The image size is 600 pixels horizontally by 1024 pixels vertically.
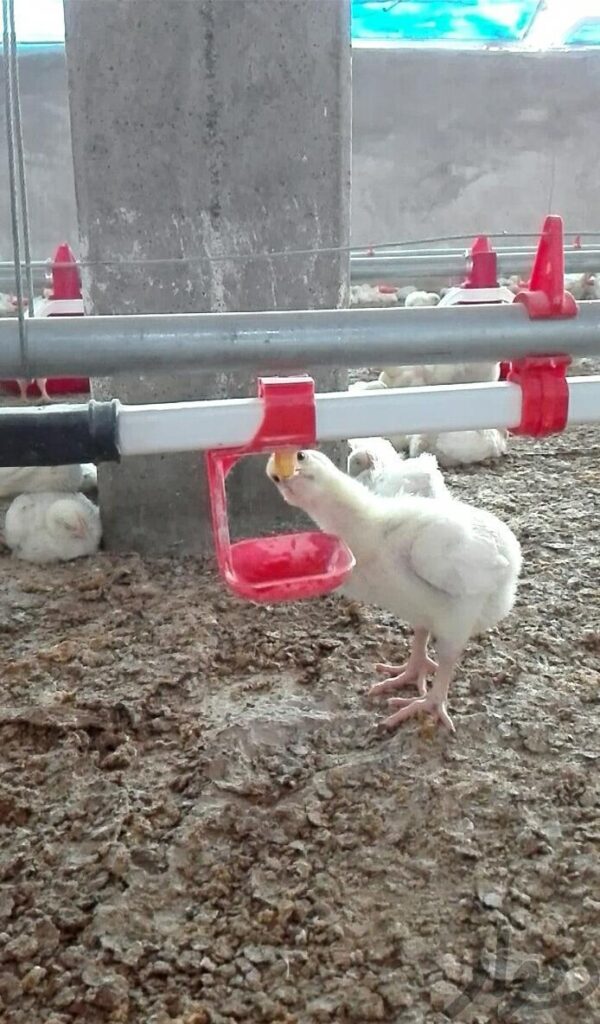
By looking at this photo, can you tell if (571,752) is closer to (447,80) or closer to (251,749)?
(251,749)

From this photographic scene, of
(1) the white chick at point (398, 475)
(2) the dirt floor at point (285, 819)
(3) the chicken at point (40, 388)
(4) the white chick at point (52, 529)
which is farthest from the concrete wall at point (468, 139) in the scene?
(2) the dirt floor at point (285, 819)

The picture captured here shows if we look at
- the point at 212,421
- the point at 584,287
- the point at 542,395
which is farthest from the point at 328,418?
the point at 584,287

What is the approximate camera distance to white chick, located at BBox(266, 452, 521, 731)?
1785 mm

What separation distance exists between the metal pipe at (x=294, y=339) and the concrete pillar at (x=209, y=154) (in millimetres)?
1182

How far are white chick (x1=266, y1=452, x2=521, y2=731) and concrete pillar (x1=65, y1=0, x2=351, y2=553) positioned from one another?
0.71 meters

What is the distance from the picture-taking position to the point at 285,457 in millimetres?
1241

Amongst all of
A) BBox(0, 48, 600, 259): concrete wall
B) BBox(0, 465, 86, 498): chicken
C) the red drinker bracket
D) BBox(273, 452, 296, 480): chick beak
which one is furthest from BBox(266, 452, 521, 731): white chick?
BBox(0, 48, 600, 259): concrete wall

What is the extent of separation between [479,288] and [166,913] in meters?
2.60

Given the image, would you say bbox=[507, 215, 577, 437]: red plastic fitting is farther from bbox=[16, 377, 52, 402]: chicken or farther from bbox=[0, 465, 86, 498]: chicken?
bbox=[16, 377, 52, 402]: chicken

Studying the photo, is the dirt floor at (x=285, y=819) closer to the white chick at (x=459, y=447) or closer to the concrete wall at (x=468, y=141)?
the white chick at (x=459, y=447)

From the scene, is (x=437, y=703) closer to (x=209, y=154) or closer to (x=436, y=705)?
(x=436, y=705)

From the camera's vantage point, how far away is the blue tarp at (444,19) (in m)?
6.73

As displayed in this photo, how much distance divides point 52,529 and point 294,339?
1.77 m

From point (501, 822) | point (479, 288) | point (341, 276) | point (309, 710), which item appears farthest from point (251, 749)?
point (479, 288)
